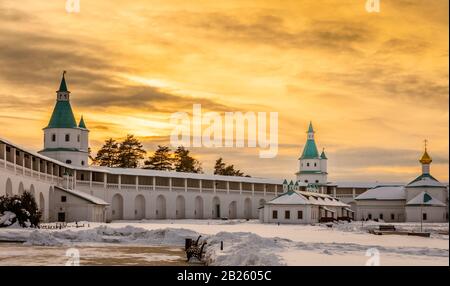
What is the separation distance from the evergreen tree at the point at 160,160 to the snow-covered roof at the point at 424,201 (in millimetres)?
46840

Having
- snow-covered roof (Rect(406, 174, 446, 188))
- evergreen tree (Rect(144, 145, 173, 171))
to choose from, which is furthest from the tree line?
snow-covered roof (Rect(406, 174, 446, 188))

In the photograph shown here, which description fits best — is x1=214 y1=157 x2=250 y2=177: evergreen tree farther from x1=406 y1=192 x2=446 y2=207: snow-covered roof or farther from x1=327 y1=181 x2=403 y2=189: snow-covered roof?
x1=406 y1=192 x2=446 y2=207: snow-covered roof

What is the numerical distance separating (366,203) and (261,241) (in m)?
72.3

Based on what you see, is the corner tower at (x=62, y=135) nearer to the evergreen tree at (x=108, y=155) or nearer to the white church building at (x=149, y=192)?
the white church building at (x=149, y=192)

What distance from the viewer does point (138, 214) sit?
85250 mm

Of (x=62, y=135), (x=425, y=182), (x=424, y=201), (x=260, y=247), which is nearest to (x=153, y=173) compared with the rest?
(x=62, y=135)

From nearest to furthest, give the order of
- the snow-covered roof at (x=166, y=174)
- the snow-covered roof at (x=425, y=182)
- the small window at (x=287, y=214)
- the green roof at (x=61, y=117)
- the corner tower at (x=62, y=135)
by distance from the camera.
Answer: the small window at (x=287, y=214)
the corner tower at (x=62, y=135)
the green roof at (x=61, y=117)
the snow-covered roof at (x=166, y=174)
the snow-covered roof at (x=425, y=182)

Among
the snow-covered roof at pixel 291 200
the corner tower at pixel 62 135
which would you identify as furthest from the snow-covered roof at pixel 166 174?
the snow-covered roof at pixel 291 200

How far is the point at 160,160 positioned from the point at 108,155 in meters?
9.09

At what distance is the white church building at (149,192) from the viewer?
64.7 metres

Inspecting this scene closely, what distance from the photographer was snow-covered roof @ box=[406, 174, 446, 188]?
90625 millimetres

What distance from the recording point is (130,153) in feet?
385
